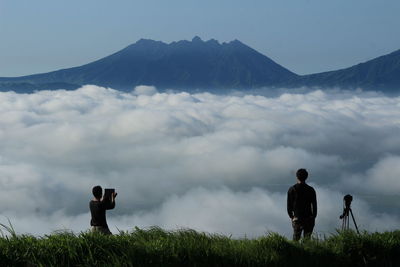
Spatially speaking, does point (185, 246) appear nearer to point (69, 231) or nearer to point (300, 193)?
point (69, 231)

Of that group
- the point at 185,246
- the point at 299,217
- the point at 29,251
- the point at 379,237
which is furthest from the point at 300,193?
the point at 29,251

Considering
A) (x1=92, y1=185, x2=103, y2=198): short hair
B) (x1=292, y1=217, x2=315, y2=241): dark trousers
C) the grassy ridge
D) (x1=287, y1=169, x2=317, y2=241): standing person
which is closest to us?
the grassy ridge

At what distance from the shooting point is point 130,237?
9203 millimetres

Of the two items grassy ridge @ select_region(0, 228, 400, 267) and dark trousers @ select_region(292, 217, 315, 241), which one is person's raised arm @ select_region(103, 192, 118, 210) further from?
dark trousers @ select_region(292, 217, 315, 241)

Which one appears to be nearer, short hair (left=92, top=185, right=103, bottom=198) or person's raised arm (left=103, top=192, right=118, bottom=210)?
short hair (left=92, top=185, right=103, bottom=198)

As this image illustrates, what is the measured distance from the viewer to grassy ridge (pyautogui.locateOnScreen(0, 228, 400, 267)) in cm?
802

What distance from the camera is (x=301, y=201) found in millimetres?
11047

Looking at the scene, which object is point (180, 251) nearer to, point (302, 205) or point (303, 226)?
point (302, 205)

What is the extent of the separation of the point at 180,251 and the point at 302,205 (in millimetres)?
3483

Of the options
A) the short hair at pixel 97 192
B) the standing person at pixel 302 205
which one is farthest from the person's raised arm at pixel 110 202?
the standing person at pixel 302 205

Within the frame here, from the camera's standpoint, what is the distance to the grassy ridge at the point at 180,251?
→ 26.3 feet

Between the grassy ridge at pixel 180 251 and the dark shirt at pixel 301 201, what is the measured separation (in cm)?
92

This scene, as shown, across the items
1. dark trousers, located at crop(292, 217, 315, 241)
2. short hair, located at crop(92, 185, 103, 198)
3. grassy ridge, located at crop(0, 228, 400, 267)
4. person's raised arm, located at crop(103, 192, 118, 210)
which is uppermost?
short hair, located at crop(92, 185, 103, 198)

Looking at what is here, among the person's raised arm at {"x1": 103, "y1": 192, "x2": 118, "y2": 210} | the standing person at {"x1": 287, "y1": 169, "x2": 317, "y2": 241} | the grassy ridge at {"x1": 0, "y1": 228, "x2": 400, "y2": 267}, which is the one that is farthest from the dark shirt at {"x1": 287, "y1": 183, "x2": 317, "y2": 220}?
the person's raised arm at {"x1": 103, "y1": 192, "x2": 118, "y2": 210}
